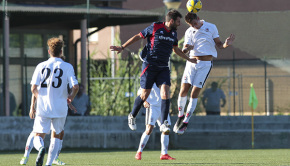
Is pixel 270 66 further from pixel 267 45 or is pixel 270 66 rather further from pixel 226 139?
pixel 226 139

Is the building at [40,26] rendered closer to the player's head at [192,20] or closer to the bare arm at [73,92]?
the player's head at [192,20]

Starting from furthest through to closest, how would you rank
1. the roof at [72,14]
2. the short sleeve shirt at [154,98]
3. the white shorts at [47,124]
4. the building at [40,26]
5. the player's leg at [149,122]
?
the roof at [72,14] → the building at [40,26] → the short sleeve shirt at [154,98] → the player's leg at [149,122] → the white shorts at [47,124]

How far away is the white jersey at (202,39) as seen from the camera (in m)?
14.9

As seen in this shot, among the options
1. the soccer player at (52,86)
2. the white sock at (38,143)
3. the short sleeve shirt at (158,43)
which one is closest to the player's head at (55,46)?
the soccer player at (52,86)

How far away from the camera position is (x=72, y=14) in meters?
22.6

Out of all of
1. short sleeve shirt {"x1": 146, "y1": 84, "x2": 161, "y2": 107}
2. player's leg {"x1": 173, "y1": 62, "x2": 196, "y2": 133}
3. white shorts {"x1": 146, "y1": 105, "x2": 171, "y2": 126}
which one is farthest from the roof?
player's leg {"x1": 173, "y1": 62, "x2": 196, "y2": 133}

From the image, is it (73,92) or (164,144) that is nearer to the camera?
(73,92)

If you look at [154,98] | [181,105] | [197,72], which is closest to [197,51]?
[197,72]

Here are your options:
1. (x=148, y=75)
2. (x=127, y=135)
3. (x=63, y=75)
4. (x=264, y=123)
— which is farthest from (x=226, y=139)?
(x=63, y=75)

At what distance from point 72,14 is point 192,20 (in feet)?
27.6

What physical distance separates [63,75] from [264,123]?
34.5 ft

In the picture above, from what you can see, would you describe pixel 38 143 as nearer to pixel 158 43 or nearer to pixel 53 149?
pixel 53 149

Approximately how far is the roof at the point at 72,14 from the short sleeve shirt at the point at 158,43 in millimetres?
7869

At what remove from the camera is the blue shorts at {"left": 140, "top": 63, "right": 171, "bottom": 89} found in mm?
14711
